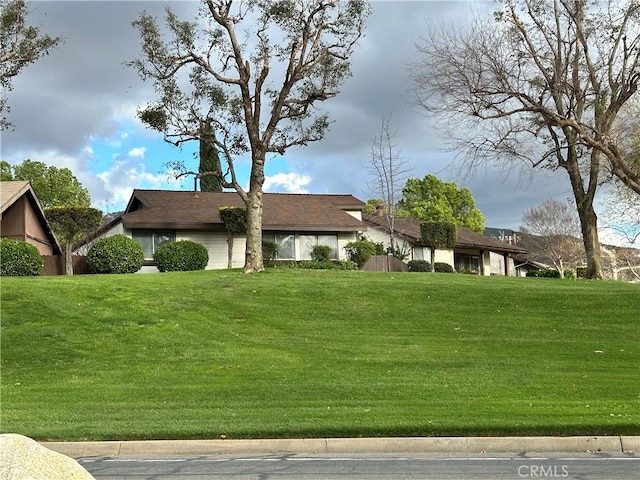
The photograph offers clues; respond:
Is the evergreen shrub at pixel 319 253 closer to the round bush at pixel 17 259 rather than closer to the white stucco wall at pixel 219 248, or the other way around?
the white stucco wall at pixel 219 248

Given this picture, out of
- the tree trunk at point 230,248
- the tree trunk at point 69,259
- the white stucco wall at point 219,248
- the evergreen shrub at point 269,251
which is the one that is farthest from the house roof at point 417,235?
the tree trunk at point 69,259

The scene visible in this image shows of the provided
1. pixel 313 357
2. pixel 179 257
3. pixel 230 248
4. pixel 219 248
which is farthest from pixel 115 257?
pixel 313 357

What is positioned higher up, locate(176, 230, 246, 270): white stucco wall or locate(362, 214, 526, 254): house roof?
locate(362, 214, 526, 254): house roof

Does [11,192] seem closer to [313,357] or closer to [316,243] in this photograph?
[316,243]

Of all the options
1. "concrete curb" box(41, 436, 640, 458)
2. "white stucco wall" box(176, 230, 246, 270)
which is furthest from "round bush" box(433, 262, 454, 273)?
"concrete curb" box(41, 436, 640, 458)

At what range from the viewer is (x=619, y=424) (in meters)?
9.98

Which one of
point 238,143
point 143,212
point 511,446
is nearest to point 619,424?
point 511,446

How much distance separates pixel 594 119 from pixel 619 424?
2378 cm

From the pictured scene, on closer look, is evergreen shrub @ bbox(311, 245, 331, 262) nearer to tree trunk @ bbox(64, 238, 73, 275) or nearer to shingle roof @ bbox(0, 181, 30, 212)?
tree trunk @ bbox(64, 238, 73, 275)

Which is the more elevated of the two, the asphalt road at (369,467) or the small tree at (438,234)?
the small tree at (438,234)

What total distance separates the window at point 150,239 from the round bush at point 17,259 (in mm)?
9372

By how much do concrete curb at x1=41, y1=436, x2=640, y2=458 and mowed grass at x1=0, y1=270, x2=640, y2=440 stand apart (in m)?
0.32

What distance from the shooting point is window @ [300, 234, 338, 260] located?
38375 mm

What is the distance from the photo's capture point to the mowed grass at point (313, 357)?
10492mm
